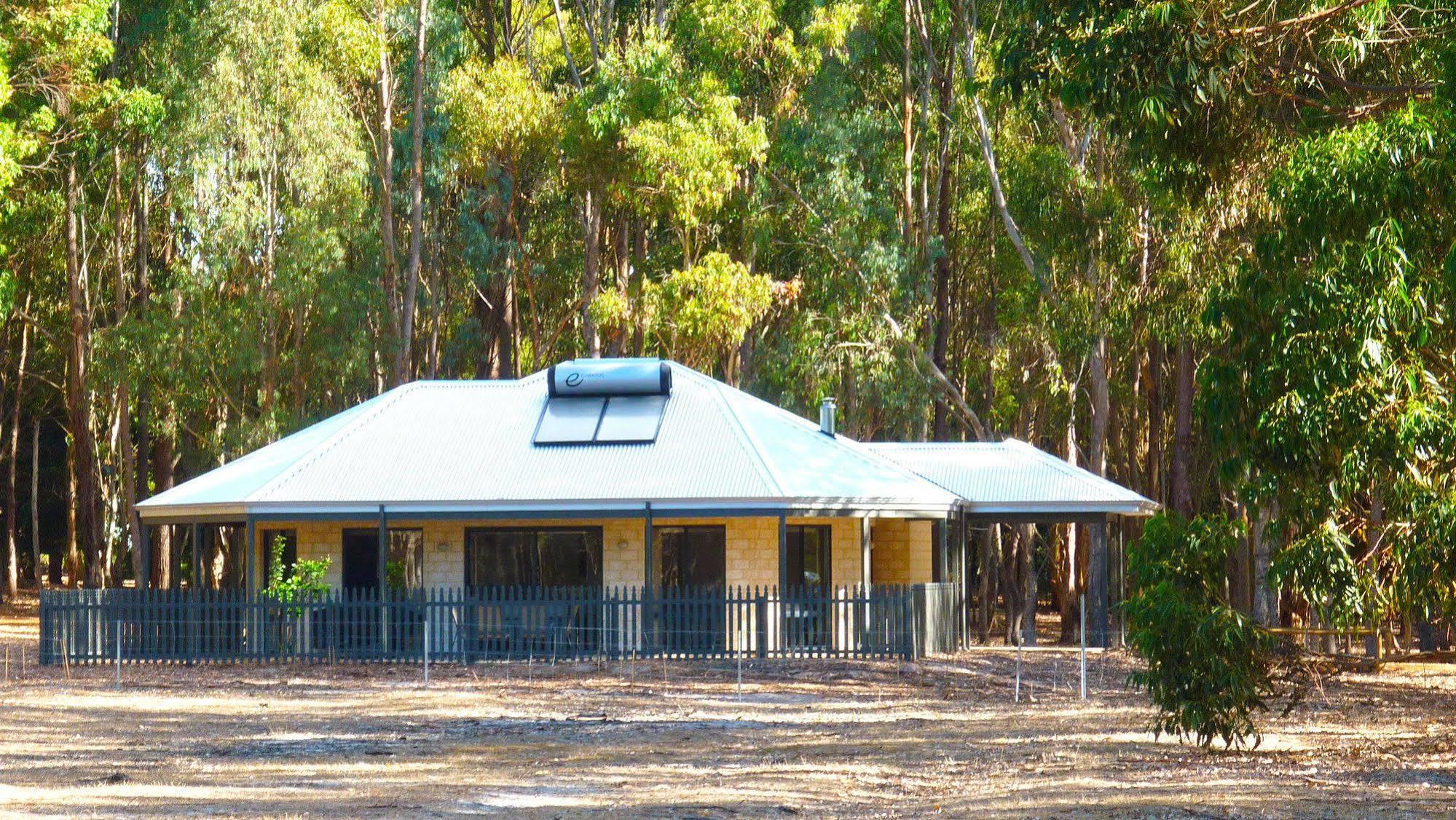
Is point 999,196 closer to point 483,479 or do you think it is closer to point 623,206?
point 623,206

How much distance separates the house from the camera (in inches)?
979

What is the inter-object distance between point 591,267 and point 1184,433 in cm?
1490

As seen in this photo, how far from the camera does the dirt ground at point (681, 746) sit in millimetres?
11477

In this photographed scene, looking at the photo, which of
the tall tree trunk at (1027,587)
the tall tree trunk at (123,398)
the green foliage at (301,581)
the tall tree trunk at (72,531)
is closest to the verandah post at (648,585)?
the green foliage at (301,581)

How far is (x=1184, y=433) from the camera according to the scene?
32.3 m

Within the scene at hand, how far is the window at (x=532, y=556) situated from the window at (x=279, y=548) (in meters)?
2.67

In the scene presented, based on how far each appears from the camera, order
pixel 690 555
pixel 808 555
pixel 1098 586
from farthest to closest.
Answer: pixel 1098 586 → pixel 808 555 → pixel 690 555

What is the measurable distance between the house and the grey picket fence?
0.75 ft

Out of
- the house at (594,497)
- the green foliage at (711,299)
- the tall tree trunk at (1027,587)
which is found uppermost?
the green foliage at (711,299)

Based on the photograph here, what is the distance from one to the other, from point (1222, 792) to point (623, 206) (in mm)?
30191

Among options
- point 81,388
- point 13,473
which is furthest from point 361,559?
point 13,473

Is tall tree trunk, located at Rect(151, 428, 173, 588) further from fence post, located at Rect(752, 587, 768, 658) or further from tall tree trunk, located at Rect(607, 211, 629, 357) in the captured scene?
fence post, located at Rect(752, 587, 768, 658)

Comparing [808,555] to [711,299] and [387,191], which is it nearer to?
[711,299]

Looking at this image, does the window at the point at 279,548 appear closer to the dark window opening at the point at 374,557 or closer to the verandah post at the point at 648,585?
the dark window opening at the point at 374,557
